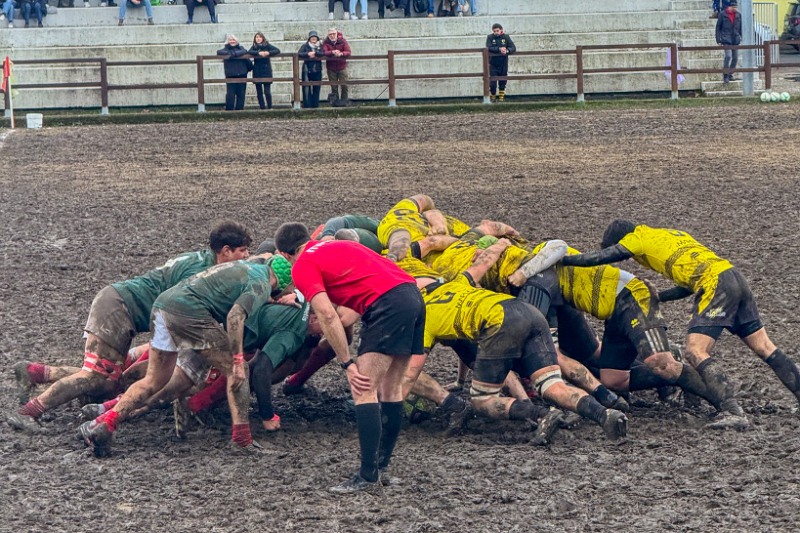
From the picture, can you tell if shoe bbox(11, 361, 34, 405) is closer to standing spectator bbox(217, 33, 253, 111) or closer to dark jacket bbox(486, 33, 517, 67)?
standing spectator bbox(217, 33, 253, 111)

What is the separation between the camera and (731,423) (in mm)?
7895

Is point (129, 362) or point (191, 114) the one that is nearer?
point (129, 362)

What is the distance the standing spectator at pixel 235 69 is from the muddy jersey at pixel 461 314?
17.4 metres

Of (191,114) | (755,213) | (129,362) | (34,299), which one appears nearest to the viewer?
(129,362)

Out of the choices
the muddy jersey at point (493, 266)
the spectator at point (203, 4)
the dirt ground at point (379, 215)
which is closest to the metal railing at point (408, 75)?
the dirt ground at point (379, 215)

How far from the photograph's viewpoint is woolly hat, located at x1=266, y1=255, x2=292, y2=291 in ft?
27.1

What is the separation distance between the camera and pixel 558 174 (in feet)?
57.3

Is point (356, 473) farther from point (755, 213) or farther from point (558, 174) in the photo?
point (558, 174)

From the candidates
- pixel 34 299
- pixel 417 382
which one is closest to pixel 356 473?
pixel 417 382

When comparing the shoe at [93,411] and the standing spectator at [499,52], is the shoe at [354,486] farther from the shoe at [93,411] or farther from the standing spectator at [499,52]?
the standing spectator at [499,52]

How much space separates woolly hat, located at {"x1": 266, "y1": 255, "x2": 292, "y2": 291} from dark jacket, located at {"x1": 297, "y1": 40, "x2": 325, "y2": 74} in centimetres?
1706

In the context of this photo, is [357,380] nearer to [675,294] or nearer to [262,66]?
[675,294]

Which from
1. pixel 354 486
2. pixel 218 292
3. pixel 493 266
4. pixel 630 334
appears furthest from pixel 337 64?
pixel 354 486

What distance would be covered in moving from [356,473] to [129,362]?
273 cm
